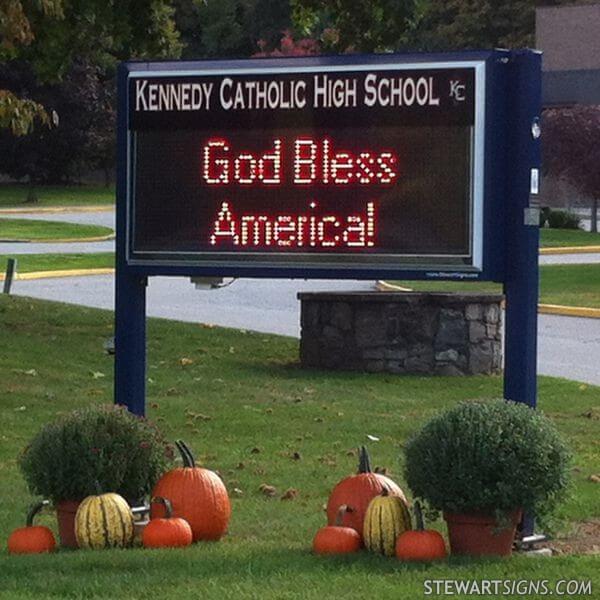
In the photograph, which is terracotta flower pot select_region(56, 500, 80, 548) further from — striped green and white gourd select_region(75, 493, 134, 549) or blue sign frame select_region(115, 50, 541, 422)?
blue sign frame select_region(115, 50, 541, 422)

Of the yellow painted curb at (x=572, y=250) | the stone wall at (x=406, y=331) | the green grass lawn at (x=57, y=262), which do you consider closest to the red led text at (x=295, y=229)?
the stone wall at (x=406, y=331)

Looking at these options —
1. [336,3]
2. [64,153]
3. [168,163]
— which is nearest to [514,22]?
[64,153]

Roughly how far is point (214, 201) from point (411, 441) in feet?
6.13

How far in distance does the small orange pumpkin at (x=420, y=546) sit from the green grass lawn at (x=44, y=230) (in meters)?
34.3

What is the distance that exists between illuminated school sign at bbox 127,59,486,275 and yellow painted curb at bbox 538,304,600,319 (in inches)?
641

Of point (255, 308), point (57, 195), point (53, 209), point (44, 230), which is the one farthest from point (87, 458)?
point (57, 195)

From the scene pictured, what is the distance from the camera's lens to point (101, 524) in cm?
810

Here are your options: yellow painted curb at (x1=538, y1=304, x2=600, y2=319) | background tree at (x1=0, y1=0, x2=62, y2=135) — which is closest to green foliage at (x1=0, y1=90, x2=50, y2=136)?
background tree at (x1=0, y1=0, x2=62, y2=135)

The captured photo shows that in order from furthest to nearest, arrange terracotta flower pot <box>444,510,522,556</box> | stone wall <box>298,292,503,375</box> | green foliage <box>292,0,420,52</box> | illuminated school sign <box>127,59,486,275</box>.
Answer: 1. green foliage <box>292,0,420,52</box>
2. stone wall <box>298,292,503,375</box>
3. illuminated school sign <box>127,59,486,275</box>
4. terracotta flower pot <box>444,510,522,556</box>

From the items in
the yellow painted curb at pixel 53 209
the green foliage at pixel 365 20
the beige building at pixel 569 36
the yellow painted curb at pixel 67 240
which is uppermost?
the beige building at pixel 569 36

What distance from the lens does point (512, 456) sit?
299 inches

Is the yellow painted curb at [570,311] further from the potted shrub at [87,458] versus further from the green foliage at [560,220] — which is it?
the green foliage at [560,220]

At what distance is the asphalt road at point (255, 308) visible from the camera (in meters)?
19.2

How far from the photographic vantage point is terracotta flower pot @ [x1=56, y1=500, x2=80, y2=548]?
842 cm
